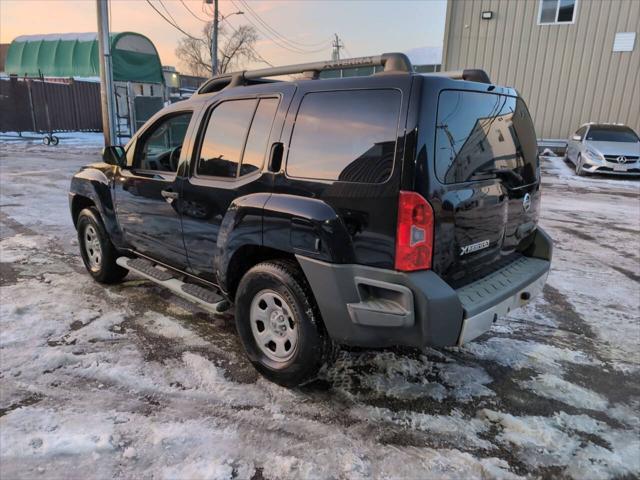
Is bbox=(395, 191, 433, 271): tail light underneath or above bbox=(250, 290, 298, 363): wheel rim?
above

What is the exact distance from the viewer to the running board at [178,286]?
3.44m

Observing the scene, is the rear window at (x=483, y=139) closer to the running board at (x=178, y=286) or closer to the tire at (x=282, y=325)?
the tire at (x=282, y=325)

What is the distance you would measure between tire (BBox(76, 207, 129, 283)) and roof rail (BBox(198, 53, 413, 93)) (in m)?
1.85

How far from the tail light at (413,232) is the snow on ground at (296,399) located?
0.99 metres

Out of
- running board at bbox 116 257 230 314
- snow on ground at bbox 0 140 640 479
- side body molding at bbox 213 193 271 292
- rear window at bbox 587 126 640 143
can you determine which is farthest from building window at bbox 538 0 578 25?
side body molding at bbox 213 193 271 292

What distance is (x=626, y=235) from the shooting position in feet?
23.8

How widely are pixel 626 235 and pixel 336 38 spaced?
69835mm

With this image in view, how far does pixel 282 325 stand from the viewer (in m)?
3.02

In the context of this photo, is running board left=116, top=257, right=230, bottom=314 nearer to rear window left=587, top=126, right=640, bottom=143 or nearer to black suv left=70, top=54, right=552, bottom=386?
black suv left=70, top=54, right=552, bottom=386

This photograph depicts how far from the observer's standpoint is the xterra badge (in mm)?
2740

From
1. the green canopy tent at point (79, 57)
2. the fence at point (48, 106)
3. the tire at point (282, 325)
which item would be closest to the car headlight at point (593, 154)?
the tire at point (282, 325)

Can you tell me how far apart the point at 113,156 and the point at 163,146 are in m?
0.46

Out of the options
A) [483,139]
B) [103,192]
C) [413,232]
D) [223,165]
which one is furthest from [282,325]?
[103,192]

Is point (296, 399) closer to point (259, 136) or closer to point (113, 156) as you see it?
point (259, 136)
